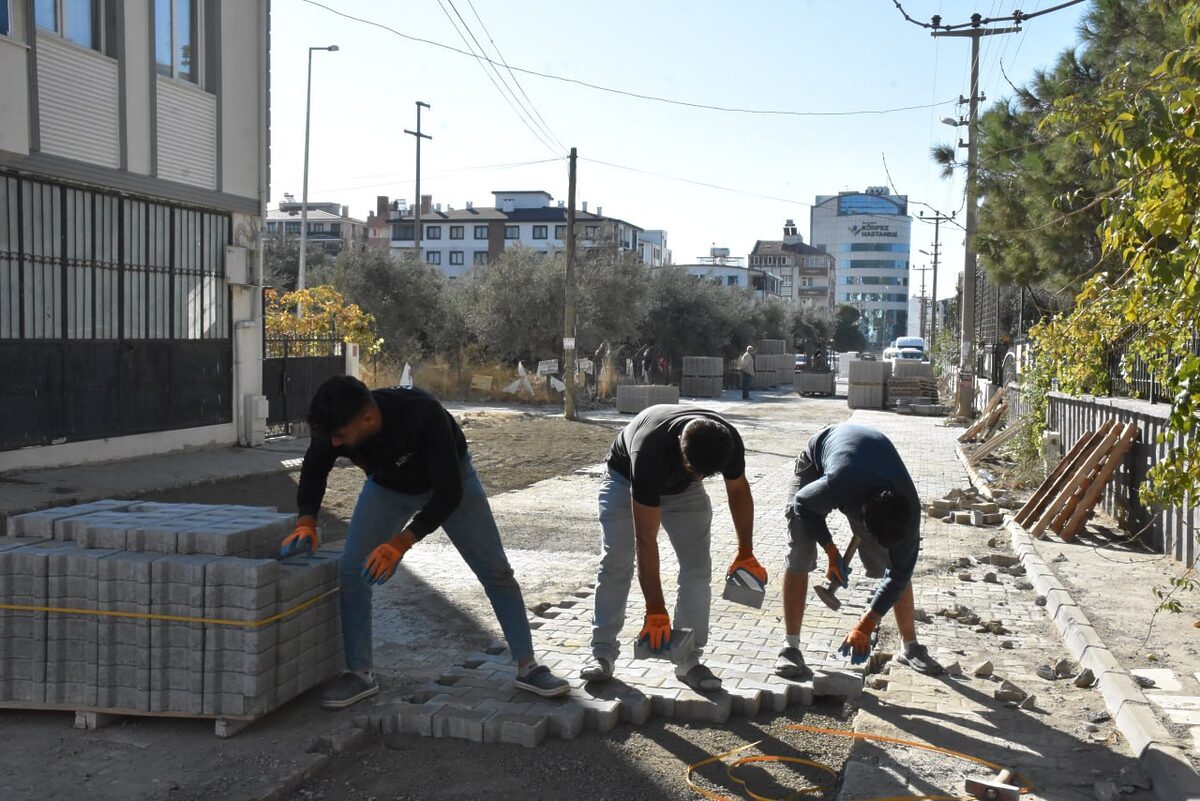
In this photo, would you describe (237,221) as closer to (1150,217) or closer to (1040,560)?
(1040,560)

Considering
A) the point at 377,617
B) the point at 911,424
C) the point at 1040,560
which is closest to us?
the point at 377,617

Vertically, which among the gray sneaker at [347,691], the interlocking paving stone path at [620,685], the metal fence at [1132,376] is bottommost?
the interlocking paving stone path at [620,685]

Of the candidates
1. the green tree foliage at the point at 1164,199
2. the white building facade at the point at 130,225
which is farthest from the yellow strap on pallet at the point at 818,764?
the white building facade at the point at 130,225

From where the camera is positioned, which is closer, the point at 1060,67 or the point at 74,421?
the point at 74,421

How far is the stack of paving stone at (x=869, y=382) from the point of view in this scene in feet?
104

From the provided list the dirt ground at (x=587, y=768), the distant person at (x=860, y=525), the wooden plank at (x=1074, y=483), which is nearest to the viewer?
the dirt ground at (x=587, y=768)

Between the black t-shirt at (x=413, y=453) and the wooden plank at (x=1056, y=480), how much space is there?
7189 mm

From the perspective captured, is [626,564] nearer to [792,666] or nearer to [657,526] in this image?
[657,526]

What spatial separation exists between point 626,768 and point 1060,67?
12532mm

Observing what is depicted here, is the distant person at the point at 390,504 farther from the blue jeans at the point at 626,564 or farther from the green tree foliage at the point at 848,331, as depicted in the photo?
the green tree foliage at the point at 848,331

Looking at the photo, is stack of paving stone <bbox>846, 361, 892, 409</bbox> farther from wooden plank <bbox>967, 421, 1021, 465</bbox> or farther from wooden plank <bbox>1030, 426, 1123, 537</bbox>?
wooden plank <bbox>1030, 426, 1123, 537</bbox>

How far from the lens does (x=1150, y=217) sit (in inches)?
183

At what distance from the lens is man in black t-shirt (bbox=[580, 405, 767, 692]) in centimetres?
496

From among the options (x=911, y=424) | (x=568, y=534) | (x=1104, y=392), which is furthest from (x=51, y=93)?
(x=911, y=424)
